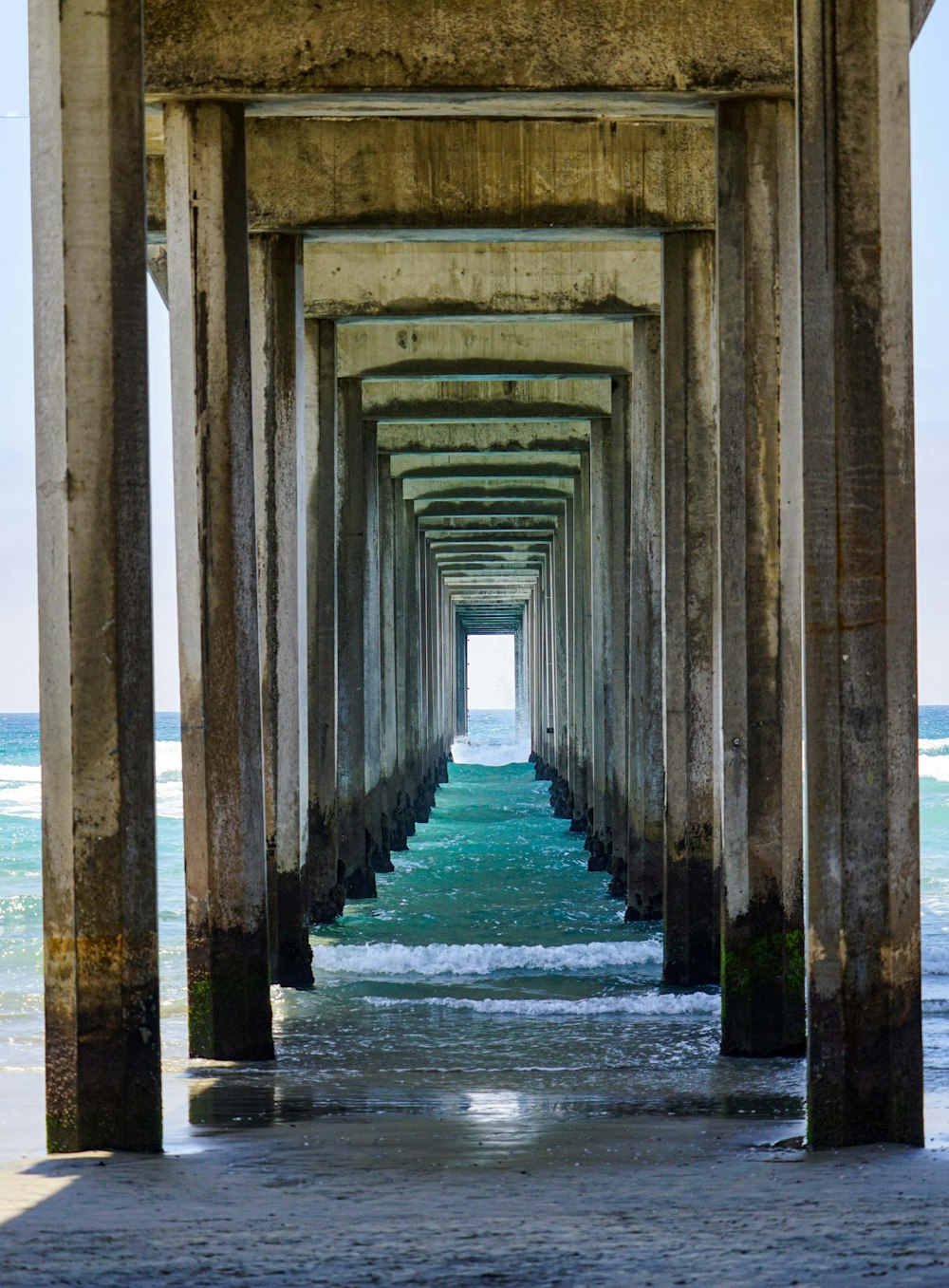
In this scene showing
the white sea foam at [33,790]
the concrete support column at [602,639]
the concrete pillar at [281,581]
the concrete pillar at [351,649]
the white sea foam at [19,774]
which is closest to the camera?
the concrete pillar at [281,581]

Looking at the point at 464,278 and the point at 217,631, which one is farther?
the point at 464,278

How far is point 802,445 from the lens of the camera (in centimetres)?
545

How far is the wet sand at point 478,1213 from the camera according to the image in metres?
3.80

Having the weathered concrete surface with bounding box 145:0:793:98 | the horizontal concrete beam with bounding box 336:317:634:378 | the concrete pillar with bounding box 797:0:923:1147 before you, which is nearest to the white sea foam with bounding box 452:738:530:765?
the horizontal concrete beam with bounding box 336:317:634:378

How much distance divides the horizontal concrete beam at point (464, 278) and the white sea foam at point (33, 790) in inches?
503

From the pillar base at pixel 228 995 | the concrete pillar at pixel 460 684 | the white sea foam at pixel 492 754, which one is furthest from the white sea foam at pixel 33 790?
the pillar base at pixel 228 995

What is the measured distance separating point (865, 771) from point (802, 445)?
1050mm

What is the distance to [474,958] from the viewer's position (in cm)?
1184

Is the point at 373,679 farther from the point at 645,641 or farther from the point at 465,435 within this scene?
the point at 645,641

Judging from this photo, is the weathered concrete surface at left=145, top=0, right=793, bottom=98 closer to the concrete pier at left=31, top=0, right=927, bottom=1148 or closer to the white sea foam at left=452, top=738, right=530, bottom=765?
the concrete pier at left=31, top=0, right=927, bottom=1148

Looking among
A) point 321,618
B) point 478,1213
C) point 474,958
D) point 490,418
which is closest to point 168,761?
point 490,418

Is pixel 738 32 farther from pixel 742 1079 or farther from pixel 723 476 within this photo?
pixel 742 1079

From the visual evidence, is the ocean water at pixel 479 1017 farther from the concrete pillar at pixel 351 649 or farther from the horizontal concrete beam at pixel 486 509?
the horizontal concrete beam at pixel 486 509

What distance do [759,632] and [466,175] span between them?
442 cm
